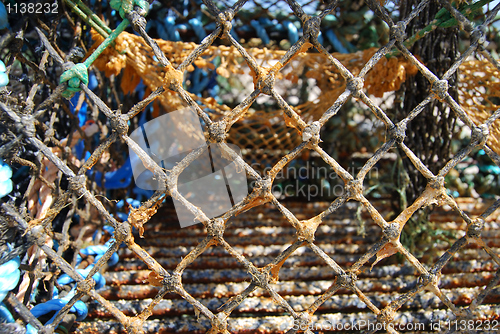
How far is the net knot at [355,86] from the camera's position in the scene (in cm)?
76

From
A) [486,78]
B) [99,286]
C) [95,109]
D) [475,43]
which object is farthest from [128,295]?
[486,78]

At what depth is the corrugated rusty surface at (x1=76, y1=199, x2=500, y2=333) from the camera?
0.95 meters

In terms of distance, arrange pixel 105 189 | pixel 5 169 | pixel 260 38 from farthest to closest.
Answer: pixel 260 38
pixel 105 189
pixel 5 169

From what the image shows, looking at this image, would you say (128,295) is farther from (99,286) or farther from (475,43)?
(475,43)

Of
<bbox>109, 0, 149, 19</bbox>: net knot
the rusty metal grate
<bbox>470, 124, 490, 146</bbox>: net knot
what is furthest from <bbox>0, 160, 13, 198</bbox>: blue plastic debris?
<bbox>470, 124, 490, 146</bbox>: net knot

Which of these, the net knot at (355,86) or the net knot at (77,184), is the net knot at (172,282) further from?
the net knot at (355,86)

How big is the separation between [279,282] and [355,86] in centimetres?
65

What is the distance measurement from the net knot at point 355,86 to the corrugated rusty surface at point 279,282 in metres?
0.41

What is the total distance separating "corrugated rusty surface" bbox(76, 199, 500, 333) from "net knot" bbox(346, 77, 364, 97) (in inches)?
16.3

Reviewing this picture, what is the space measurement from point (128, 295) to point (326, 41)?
1.32m

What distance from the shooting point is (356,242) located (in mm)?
1282

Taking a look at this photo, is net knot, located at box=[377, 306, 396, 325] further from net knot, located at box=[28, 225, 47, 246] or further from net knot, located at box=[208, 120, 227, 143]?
net knot, located at box=[28, 225, 47, 246]

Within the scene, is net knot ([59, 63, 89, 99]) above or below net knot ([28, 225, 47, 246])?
above

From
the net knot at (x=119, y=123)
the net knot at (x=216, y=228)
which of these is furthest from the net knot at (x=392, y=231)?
the net knot at (x=119, y=123)
